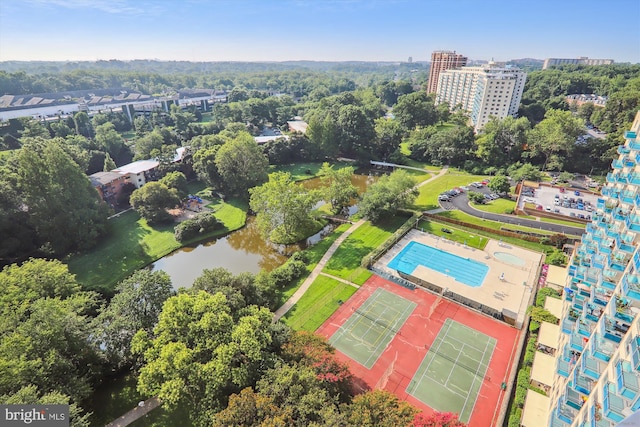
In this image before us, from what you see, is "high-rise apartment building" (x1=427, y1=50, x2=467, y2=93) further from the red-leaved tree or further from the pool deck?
the red-leaved tree

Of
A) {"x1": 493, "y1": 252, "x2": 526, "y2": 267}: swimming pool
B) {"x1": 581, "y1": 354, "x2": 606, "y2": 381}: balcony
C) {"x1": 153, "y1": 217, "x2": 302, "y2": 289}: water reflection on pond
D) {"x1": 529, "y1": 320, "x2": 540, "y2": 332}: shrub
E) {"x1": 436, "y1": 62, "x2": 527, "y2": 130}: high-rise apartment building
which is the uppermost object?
{"x1": 436, "y1": 62, "x2": 527, "y2": 130}: high-rise apartment building

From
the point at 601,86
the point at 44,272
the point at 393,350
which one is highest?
the point at 601,86

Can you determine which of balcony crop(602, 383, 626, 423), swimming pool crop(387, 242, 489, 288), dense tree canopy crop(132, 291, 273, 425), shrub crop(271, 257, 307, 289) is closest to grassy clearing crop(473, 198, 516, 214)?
swimming pool crop(387, 242, 489, 288)

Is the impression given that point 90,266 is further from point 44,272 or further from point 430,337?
point 430,337

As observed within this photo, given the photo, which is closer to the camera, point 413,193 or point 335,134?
point 413,193

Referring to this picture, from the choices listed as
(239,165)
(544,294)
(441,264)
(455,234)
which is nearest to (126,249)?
(239,165)

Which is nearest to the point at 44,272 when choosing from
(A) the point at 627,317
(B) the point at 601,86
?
(A) the point at 627,317
